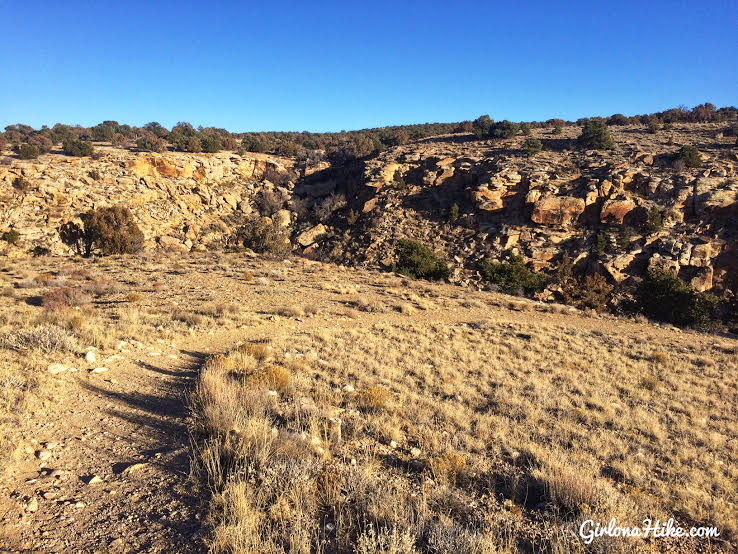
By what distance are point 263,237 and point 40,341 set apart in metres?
24.6

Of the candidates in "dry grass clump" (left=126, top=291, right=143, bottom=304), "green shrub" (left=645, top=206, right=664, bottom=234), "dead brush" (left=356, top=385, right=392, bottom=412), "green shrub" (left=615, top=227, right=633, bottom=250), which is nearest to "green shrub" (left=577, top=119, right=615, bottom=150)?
"green shrub" (left=645, top=206, right=664, bottom=234)

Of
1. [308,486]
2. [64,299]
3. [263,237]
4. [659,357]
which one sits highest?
[263,237]

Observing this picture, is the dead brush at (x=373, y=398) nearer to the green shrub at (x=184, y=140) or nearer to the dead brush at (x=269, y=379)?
the dead brush at (x=269, y=379)

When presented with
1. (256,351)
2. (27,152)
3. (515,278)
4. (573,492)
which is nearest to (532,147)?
(515,278)

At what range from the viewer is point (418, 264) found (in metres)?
Answer: 23.4

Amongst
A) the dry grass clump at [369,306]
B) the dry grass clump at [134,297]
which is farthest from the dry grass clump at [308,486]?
the dry grass clump at [369,306]

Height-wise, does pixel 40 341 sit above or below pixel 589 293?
above

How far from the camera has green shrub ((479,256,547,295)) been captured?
22.4 meters

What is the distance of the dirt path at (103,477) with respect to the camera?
2.79m

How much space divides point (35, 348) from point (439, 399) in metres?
6.98

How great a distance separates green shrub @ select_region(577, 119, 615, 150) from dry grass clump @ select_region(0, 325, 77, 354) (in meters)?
40.3

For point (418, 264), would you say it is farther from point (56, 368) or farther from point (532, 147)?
point (532, 147)

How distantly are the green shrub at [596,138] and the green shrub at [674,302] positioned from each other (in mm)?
Result: 19263

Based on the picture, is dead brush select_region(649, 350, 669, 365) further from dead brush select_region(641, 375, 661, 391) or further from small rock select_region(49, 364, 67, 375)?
small rock select_region(49, 364, 67, 375)
